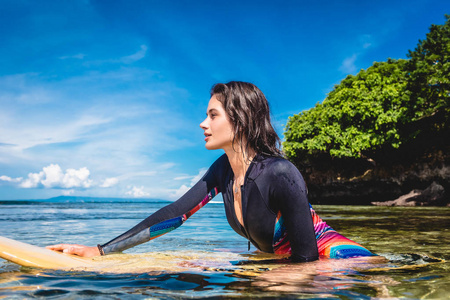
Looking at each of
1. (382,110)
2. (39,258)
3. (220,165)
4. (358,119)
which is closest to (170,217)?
(220,165)

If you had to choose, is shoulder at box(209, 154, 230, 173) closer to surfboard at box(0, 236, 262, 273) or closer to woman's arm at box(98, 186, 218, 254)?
woman's arm at box(98, 186, 218, 254)

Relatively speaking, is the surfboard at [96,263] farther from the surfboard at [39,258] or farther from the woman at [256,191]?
the woman at [256,191]

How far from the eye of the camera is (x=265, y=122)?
8.29 feet

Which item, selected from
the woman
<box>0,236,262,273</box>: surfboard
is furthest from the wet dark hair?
<box>0,236,262,273</box>: surfboard

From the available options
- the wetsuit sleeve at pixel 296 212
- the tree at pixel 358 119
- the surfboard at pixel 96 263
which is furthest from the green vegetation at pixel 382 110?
the wetsuit sleeve at pixel 296 212

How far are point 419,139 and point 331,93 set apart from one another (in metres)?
10.4

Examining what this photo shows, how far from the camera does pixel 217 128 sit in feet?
8.16

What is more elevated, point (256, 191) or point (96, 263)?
point (256, 191)

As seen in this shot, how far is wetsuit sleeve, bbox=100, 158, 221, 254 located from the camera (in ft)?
9.20

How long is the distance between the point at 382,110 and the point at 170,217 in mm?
24257

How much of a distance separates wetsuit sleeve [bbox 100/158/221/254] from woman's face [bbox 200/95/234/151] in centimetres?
51

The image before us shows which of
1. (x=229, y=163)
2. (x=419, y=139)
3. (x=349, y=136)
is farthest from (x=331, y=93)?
(x=229, y=163)

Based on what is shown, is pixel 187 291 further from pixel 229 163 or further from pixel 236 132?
pixel 229 163

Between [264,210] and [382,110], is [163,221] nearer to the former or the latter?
[264,210]
